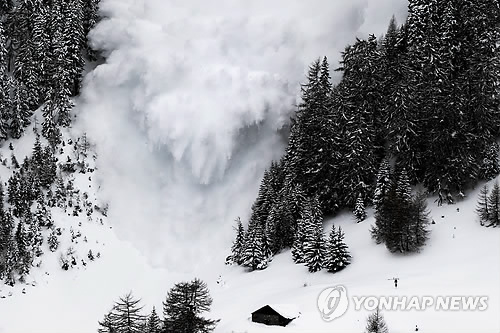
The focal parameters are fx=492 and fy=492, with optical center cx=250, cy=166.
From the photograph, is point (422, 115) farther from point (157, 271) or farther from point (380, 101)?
point (157, 271)

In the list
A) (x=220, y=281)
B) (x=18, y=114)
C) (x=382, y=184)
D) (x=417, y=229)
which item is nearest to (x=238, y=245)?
(x=220, y=281)

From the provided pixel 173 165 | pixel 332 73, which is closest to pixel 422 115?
pixel 332 73

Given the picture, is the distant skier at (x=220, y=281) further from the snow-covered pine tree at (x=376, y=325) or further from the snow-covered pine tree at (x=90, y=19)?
the snow-covered pine tree at (x=90, y=19)

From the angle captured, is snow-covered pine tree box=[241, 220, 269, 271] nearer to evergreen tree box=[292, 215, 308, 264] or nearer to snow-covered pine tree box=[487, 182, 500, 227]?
evergreen tree box=[292, 215, 308, 264]

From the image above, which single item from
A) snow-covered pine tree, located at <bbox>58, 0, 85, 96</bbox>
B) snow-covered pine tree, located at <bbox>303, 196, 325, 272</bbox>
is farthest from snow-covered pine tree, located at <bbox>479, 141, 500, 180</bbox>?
snow-covered pine tree, located at <bbox>58, 0, 85, 96</bbox>

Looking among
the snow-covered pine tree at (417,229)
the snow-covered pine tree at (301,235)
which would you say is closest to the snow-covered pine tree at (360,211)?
the snow-covered pine tree at (301,235)

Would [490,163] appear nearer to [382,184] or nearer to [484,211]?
[484,211]
